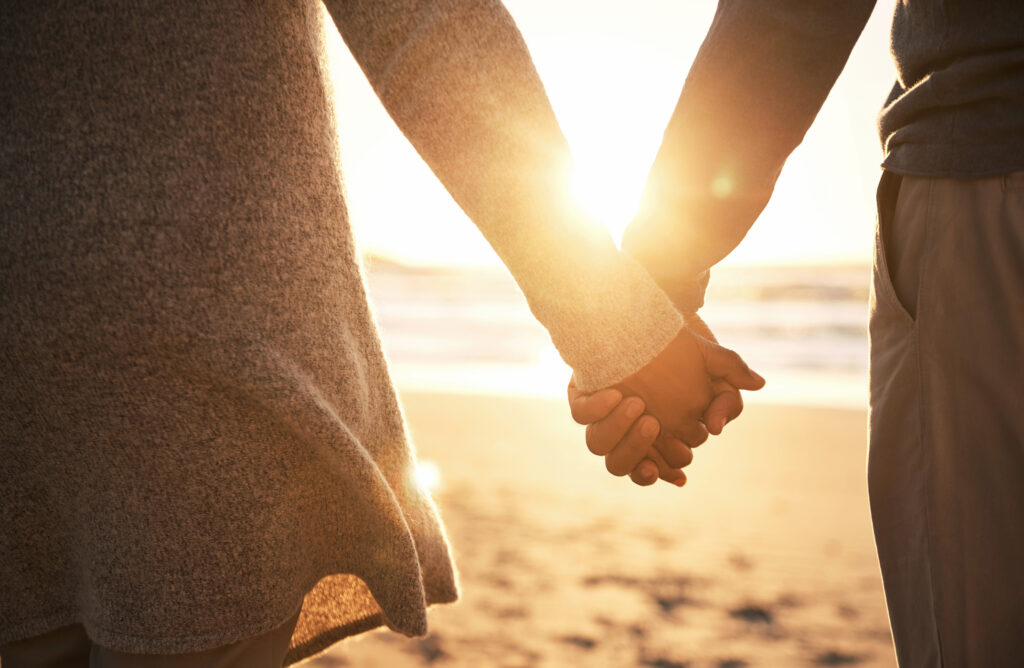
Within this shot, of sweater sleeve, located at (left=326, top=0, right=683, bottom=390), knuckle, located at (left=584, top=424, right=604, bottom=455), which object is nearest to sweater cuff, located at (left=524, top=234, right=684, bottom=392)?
sweater sleeve, located at (left=326, top=0, right=683, bottom=390)

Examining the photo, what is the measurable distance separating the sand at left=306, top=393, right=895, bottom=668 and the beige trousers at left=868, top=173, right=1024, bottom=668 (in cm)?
161

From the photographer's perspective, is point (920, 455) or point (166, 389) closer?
point (166, 389)

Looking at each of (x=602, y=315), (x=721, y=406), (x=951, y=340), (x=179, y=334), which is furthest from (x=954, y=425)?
(x=179, y=334)

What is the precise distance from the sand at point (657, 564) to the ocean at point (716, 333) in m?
1.54

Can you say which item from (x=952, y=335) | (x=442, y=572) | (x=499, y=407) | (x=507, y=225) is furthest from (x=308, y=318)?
(x=499, y=407)

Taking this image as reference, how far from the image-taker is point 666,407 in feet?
Answer: 4.93

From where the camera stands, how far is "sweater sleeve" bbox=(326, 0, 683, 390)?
1046 mm

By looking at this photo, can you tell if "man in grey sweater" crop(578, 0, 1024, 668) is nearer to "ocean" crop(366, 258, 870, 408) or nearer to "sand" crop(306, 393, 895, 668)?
"sand" crop(306, 393, 895, 668)

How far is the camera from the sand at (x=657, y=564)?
9.31 ft

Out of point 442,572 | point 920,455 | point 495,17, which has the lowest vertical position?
point 442,572

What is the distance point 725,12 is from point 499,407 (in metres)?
6.72

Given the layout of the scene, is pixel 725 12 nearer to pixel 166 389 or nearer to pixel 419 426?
pixel 166 389

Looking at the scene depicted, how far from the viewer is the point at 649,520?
14.0 ft

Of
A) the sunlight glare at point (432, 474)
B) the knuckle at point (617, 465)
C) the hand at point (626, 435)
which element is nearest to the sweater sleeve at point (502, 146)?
the hand at point (626, 435)
